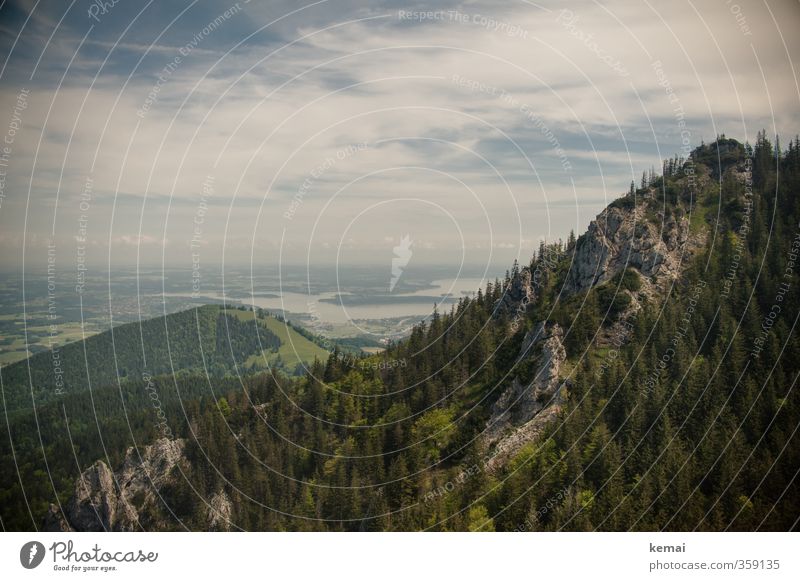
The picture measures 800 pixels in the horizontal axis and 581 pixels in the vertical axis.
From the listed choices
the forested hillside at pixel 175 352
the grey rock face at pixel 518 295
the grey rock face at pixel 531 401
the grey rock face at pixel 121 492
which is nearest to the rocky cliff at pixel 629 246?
the grey rock face at pixel 518 295

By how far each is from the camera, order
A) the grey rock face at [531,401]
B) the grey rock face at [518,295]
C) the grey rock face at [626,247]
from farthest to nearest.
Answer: the grey rock face at [518,295]
the grey rock face at [626,247]
the grey rock face at [531,401]

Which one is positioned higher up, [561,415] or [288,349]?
[561,415]

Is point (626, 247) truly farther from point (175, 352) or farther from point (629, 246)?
point (175, 352)

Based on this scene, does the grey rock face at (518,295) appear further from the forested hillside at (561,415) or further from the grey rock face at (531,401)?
the grey rock face at (531,401)

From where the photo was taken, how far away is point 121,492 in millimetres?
38625

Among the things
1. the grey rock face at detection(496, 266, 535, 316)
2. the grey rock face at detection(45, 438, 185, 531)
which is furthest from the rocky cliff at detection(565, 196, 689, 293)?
the grey rock face at detection(45, 438, 185, 531)

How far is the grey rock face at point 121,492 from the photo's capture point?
37.6 metres

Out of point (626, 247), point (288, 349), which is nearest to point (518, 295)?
point (626, 247)

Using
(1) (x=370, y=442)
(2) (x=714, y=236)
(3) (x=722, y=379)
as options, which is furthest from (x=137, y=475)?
(2) (x=714, y=236)

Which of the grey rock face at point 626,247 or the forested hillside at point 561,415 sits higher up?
the grey rock face at point 626,247

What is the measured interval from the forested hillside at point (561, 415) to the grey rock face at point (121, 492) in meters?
0.31

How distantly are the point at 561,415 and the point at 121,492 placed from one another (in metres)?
28.4

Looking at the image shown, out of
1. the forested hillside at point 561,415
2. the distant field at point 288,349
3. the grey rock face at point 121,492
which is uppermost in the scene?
the forested hillside at point 561,415
